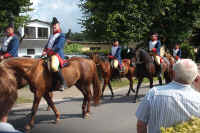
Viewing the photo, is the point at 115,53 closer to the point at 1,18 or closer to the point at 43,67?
A: the point at 43,67

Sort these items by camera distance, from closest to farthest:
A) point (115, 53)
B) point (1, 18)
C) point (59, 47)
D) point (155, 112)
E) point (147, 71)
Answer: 1. point (155, 112)
2. point (59, 47)
3. point (147, 71)
4. point (115, 53)
5. point (1, 18)

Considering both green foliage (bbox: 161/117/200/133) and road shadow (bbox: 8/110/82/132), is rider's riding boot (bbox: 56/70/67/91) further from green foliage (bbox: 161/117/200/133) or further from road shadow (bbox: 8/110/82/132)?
green foliage (bbox: 161/117/200/133)

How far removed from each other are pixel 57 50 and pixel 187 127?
17.6 ft

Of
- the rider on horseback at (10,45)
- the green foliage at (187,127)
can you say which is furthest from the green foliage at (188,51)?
the green foliage at (187,127)

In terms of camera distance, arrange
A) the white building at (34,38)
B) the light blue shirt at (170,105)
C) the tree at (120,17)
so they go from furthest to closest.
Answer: the white building at (34,38) < the tree at (120,17) < the light blue shirt at (170,105)

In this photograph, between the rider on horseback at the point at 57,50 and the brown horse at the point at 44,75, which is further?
the rider on horseback at the point at 57,50

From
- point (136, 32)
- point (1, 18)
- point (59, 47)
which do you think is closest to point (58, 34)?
point (59, 47)

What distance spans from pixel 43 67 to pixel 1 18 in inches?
415

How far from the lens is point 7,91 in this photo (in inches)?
75.2

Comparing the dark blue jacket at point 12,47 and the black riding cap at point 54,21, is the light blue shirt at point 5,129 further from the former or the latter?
the dark blue jacket at point 12,47

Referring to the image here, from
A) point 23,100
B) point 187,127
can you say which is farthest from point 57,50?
point 187,127

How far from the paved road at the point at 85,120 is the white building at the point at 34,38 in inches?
1287

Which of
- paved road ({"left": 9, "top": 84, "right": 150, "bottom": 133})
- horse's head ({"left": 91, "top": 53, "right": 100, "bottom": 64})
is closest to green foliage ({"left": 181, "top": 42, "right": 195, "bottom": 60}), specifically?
horse's head ({"left": 91, "top": 53, "right": 100, "bottom": 64})

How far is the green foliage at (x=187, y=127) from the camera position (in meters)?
2.47
